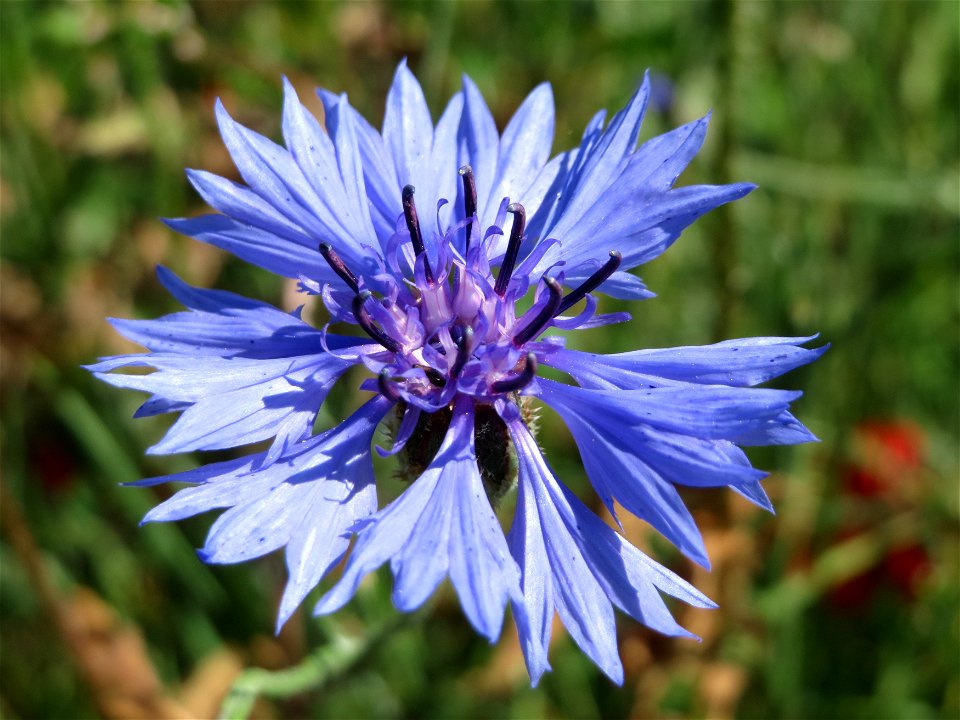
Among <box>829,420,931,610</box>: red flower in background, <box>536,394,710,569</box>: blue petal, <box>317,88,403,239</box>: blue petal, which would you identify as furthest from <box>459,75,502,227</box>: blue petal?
<box>829,420,931,610</box>: red flower in background

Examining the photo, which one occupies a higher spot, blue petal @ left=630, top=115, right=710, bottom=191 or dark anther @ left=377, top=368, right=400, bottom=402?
blue petal @ left=630, top=115, right=710, bottom=191

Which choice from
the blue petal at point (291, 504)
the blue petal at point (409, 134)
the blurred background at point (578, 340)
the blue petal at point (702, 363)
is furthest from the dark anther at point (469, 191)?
the blurred background at point (578, 340)

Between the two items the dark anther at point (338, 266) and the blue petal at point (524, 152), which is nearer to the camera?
the dark anther at point (338, 266)

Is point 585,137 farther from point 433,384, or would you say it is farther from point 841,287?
point 841,287

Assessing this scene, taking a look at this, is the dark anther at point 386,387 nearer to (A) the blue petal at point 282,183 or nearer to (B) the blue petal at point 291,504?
(B) the blue petal at point 291,504

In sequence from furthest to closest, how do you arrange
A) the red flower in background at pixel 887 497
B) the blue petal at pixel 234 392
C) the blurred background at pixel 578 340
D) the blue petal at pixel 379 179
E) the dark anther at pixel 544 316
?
the red flower in background at pixel 887 497
the blurred background at pixel 578 340
the blue petal at pixel 379 179
the dark anther at pixel 544 316
the blue petal at pixel 234 392

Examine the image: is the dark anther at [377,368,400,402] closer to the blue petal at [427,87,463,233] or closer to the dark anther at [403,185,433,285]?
the dark anther at [403,185,433,285]

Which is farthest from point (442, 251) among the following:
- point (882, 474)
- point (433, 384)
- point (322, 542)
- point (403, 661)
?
point (882, 474)

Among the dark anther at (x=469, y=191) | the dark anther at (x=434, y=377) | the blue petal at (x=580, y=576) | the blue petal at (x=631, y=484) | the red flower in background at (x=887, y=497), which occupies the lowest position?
the red flower in background at (x=887, y=497)

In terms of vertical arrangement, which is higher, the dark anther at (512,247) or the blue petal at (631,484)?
the dark anther at (512,247)

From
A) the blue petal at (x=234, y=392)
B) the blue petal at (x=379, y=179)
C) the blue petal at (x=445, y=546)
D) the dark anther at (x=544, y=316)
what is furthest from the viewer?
the blue petal at (x=379, y=179)
